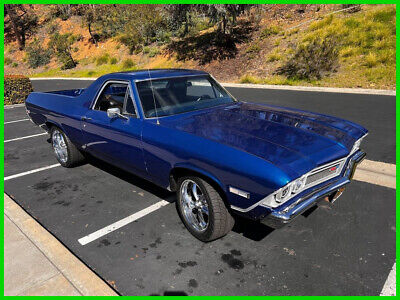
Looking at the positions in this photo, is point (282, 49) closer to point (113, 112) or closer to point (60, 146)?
A: point (60, 146)

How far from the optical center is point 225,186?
107 inches

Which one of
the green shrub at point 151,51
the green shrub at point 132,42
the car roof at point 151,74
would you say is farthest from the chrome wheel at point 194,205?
the green shrub at point 132,42

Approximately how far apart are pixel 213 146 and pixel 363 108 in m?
8.07

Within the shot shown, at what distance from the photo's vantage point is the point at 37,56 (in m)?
37.2

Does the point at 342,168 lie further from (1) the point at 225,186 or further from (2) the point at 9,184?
(2) the point at 9,184

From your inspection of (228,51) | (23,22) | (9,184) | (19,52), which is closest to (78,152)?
(9,184)

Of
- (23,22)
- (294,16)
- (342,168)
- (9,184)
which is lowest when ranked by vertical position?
(9,184)

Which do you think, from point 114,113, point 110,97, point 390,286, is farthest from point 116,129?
point 390,286

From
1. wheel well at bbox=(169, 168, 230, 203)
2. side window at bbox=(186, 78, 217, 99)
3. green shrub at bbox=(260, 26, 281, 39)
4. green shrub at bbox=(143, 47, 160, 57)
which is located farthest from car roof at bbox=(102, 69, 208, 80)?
green shrub at bbox=(143, 47, 160, 57)

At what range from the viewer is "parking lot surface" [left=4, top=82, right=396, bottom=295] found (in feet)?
8.56

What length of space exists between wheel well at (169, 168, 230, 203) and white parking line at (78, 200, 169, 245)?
64 cm

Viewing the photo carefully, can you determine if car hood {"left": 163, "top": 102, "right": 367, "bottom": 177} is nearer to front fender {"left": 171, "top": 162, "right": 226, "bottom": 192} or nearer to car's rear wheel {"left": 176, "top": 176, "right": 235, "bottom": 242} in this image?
front fender {"left": 171, "top": 162, "right": 226, "bottom": 192}

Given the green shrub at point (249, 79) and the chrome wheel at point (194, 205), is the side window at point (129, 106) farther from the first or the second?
the green shrub at point (249, 79)

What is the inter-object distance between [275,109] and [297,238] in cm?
177
